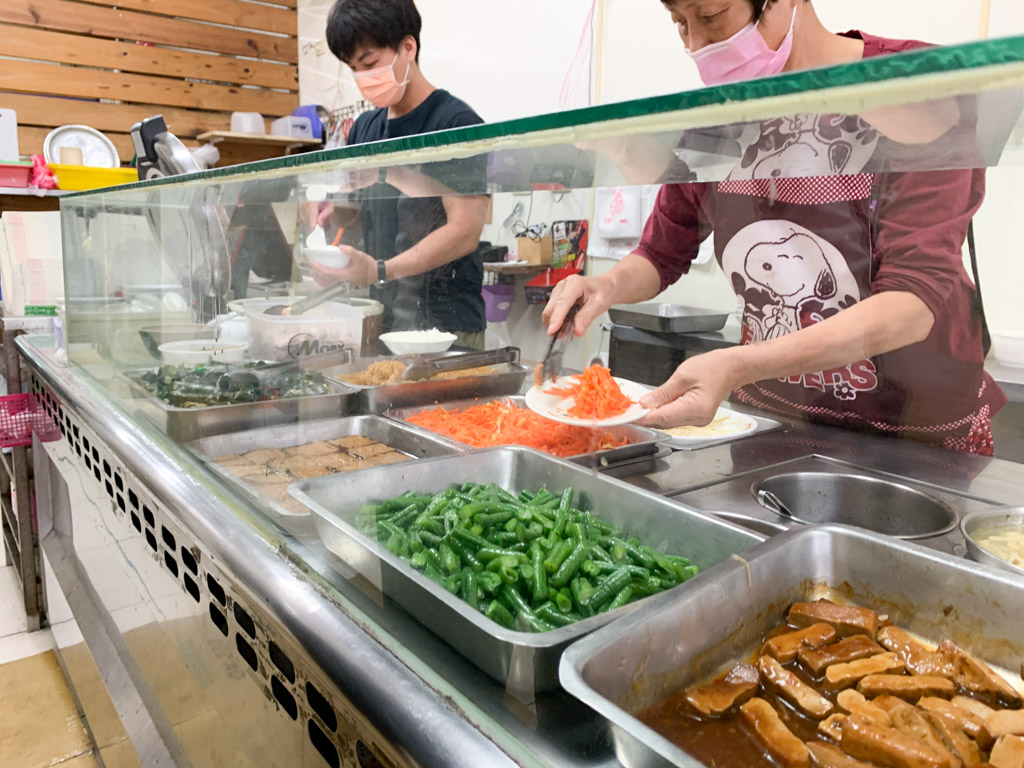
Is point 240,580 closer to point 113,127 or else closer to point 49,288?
point 49,288

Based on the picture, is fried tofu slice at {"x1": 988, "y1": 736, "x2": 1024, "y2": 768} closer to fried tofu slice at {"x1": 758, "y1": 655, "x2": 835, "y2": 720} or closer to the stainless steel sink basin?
fried tofu slice at {"x1": 758, "y1": 655, "x2": 835, "y2": 720}

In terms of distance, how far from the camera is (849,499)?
148 centimetres

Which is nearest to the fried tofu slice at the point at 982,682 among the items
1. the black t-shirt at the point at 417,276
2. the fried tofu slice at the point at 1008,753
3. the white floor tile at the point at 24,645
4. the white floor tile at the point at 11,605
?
the fried tofu slice at the point at 1008,753

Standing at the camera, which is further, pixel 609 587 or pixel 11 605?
pixel 11 605

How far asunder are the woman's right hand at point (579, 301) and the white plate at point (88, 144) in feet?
19.8

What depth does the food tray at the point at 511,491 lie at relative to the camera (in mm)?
758

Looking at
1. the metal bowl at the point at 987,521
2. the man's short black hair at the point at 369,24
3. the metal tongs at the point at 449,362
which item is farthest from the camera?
the man's short black hair at the point at 369,24

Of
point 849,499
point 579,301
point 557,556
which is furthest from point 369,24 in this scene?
point 557,556

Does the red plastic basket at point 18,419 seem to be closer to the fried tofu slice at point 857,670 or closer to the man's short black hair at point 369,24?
the man's short black hair at point 369,24

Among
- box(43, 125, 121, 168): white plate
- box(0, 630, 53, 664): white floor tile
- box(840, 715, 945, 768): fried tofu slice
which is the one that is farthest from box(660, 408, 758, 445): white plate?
box(43, 125, 121, 168): white plate

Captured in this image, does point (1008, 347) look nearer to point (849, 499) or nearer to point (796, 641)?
point (849, 499)

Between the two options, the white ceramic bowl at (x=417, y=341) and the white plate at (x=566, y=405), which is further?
the white ceramic bowl at (x=417, y=341)

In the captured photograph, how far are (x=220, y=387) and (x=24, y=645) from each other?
2.32m

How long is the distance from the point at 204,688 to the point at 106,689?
0.89m
